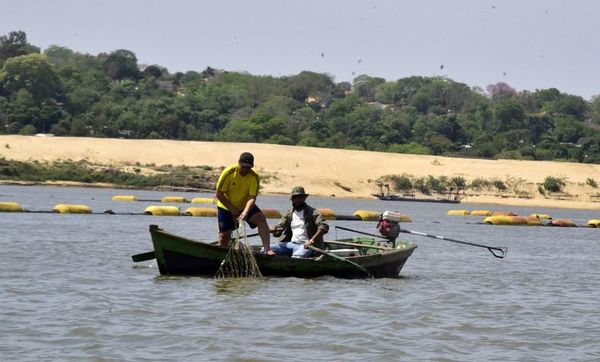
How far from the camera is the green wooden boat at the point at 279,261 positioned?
19812 millimetres

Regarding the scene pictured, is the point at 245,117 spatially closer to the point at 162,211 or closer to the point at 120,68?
the point at 120,68

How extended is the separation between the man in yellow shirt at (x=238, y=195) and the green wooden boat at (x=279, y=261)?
489 mm

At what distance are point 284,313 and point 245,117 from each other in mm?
107382

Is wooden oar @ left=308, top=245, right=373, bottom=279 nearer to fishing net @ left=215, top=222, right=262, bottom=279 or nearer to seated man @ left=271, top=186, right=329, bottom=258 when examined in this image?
seated man @ left=271, top=186, right=329, bottom=258

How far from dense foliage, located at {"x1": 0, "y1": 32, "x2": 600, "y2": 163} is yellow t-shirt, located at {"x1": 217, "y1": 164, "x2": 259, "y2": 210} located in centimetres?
7867

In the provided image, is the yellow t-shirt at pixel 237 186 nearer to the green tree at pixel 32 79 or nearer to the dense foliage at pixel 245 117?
the dense foliage at pixel 245 117

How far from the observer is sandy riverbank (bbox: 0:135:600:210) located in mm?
84812

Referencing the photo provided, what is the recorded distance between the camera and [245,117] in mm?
123750

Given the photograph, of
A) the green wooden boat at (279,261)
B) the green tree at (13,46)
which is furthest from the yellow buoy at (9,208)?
the green tree at (13,46)

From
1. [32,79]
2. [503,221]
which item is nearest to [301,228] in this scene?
[503,221]

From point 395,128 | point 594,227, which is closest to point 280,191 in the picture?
point 594,227

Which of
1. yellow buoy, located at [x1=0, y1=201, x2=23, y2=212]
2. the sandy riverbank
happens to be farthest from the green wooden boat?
the sandy riverbank

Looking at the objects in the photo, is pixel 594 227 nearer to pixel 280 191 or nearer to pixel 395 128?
pixel 280 191

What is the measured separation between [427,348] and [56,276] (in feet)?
25.9
